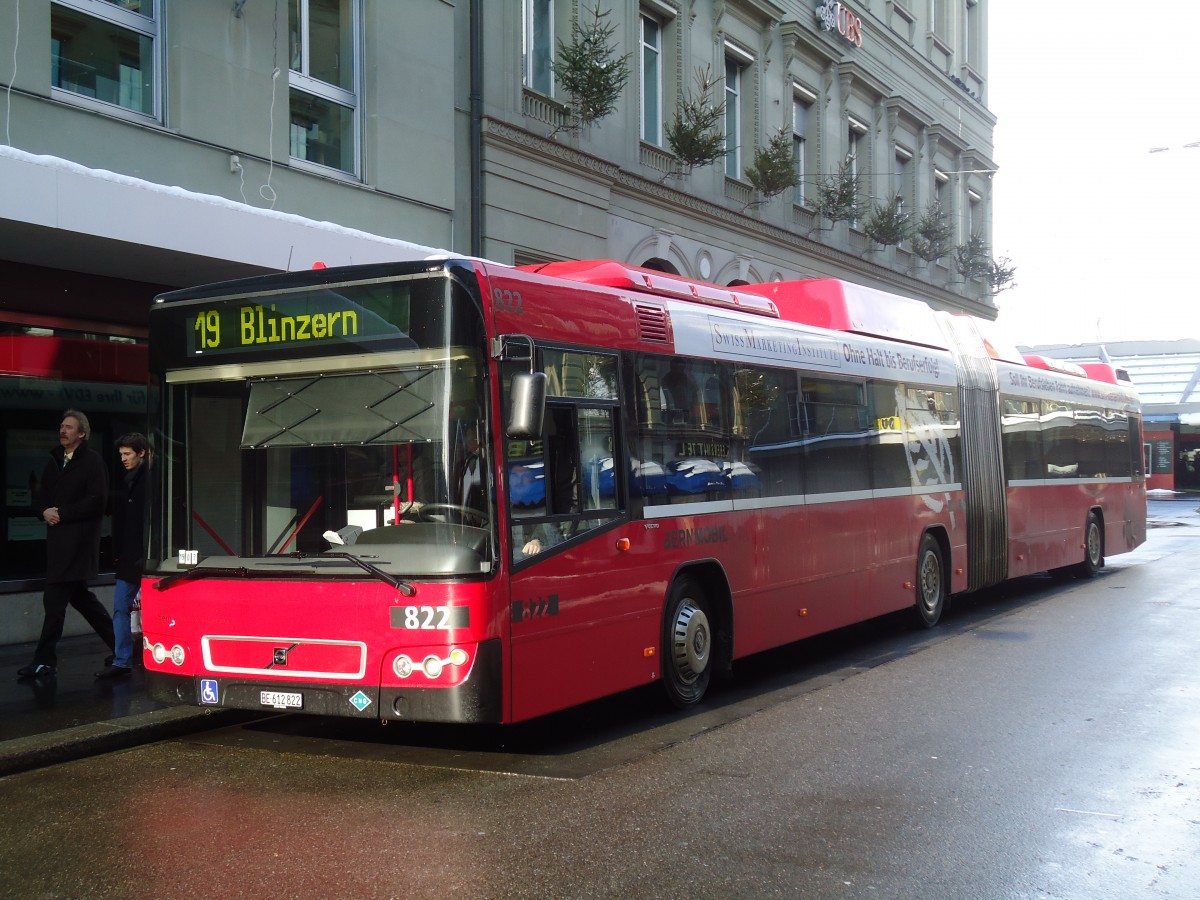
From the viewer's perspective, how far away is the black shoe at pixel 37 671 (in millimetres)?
9359

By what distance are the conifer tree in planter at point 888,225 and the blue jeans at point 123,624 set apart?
68.6 ft

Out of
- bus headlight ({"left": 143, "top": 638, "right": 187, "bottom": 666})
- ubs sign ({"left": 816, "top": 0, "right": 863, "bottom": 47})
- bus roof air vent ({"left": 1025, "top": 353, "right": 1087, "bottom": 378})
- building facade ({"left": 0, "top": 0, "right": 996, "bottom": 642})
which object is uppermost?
ubs sign ({"left": 816, "top": 0, "right": 863, "bottom": 47})

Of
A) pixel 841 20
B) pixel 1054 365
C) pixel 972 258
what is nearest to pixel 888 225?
pixel 841 20

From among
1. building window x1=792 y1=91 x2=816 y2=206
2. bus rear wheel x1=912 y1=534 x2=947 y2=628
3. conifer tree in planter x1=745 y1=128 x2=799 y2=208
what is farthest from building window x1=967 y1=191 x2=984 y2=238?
bus rear wheel x1=912 y1=534 x2=947 y2=628

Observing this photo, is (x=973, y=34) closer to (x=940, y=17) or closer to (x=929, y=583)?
(x=940, y=17)

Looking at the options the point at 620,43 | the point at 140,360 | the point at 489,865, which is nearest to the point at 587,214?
the point at 620,43

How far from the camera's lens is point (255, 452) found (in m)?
7.27

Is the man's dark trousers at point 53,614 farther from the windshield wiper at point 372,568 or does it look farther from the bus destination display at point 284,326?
the windshield wiper at point 372,568

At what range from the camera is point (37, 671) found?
30.7ft

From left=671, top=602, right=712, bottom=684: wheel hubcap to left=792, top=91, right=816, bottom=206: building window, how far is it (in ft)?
57.9

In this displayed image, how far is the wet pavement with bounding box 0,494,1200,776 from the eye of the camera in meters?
7.29

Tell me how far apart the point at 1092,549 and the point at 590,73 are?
9.91 metres

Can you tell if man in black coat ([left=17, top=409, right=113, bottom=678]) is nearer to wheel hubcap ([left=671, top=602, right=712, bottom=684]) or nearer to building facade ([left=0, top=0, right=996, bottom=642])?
building facade ([left=0, top=0, right=996, bottom=642])

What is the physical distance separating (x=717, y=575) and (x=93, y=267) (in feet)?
21.5
